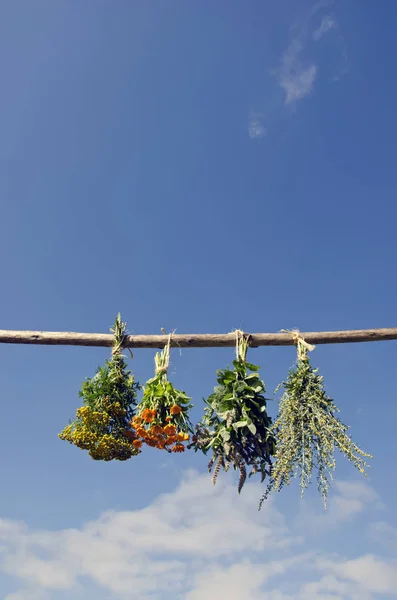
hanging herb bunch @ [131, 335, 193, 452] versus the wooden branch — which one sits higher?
the wooden branch

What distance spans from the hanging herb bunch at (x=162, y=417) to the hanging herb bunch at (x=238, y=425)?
0.21 m

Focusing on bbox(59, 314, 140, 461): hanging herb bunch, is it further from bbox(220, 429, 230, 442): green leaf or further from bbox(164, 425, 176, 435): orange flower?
bbox(220, 429, 230, 442): green leaf

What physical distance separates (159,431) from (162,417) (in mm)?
207

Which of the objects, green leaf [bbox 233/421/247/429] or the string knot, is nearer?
green leaf [bbox 233/421/247/429]

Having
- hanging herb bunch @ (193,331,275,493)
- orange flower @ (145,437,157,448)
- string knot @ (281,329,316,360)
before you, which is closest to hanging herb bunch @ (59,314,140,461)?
orange flower @ (145,437,157,448)

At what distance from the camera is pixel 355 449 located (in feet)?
17.1

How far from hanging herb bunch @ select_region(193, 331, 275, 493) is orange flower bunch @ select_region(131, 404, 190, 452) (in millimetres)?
194

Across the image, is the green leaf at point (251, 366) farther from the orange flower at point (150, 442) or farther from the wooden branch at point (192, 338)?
the orange flower at point (150, 442)

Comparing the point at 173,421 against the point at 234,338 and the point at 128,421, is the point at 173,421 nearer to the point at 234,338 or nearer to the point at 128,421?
the point at 128,421

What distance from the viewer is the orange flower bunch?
5.51m

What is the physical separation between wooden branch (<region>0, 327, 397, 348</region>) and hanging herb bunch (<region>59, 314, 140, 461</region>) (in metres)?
0.47

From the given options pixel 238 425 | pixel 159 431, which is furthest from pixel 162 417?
pixel 238 425

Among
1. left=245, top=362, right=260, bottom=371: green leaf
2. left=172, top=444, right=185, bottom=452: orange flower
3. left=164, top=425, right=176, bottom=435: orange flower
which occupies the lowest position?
left=172, top=444, right=185, bottom=452: orange flower

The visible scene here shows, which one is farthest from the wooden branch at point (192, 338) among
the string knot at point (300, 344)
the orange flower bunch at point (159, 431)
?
the orange flower bunch at point (159, 431)
